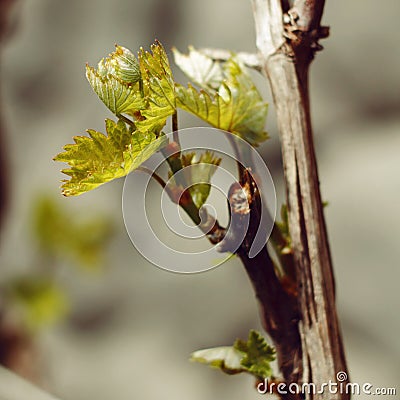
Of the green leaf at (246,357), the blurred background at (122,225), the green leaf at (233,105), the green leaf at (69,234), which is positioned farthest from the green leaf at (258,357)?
the green leaf at (69,234)

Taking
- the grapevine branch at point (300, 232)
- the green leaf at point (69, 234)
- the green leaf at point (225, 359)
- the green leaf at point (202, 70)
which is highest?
the green leaf at point (69, 234)

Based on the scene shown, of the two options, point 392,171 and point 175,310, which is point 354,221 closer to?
point 392,171

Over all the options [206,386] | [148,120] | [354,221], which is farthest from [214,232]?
[206,386]

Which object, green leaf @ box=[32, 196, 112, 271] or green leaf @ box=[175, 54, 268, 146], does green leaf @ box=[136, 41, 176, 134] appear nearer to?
green leaf @ box=[175, 54, 268, 146]

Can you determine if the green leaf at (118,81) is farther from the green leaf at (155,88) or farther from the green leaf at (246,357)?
the green leaf at (246,357)

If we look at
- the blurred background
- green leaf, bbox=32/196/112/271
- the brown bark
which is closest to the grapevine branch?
the brown bark

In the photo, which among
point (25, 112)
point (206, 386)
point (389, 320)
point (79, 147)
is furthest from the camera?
point (25, 112)
